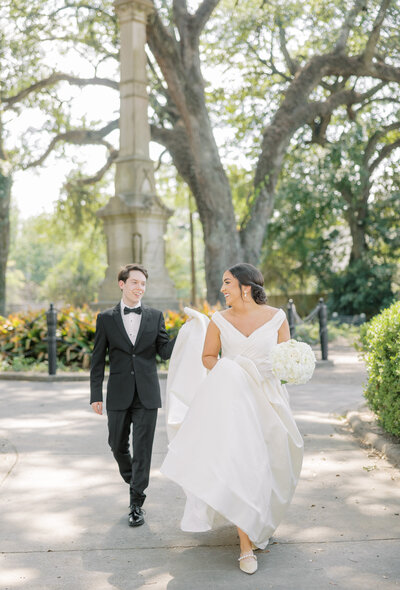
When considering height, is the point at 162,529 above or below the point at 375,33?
below

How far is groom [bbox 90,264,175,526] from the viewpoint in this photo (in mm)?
4777

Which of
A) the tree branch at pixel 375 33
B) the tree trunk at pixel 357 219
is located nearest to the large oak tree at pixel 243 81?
the tree branch at pixel 375 33

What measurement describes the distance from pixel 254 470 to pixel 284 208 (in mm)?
26473

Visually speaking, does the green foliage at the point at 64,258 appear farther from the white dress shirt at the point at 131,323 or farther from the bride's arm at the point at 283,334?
the bride's arm at the point at 283,334

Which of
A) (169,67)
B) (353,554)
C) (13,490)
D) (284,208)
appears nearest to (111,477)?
(13,490)

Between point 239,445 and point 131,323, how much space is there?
56.3 inches

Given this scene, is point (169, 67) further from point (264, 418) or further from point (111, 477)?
point (264, 418)

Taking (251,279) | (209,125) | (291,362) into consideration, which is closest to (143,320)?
(251,279)

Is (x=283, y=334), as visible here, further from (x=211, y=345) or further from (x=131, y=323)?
(x=131, y=323)

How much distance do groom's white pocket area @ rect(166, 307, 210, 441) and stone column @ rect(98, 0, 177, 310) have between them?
9.67m

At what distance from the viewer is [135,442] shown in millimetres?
4727

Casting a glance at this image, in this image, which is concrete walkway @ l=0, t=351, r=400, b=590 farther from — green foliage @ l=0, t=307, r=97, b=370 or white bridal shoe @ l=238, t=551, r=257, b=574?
green foliage @ l=0, t=307, r=97, b=370

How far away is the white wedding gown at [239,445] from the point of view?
12.4 ft

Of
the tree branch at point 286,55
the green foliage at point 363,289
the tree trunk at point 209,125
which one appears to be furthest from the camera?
the green foliage at point 363,289
